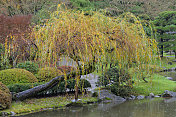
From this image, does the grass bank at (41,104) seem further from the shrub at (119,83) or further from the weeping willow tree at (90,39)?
the weeping willow tree at (90,39)

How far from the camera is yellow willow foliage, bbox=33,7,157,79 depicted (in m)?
6.02

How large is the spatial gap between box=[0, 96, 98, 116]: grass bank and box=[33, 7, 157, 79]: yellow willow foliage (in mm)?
1638

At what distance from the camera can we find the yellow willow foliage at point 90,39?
602 cm

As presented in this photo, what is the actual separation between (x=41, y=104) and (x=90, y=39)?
280 cm

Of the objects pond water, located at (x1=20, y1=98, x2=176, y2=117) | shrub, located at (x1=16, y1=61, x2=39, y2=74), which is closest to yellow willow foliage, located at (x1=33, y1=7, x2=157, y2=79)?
pond water, located at (x1=20, y1=98, x2=176, y2=117)

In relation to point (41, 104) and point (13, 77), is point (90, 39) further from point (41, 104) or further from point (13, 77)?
point (13, 77)

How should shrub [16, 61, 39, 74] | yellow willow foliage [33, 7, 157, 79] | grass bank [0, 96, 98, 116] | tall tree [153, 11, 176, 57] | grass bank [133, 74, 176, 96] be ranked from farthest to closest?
1. tall tree [153, 11, 176, 57]
2. shrub [16, 61, 39, 74]
3. grass bank [133, 74, 176, 96]
4. grass bank [0, 96, 98, 116]
5. yellow willow foliage [33, 7, 157, 79]

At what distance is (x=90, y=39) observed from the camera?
6238 mm

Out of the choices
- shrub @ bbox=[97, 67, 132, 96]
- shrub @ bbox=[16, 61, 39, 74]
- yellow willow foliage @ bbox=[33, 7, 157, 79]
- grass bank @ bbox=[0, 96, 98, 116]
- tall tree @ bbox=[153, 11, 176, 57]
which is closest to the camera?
yellow willow foliage @ bbox=[33, 7, 157, 79]

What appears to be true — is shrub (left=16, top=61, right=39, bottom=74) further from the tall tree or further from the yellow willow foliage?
the tall tree

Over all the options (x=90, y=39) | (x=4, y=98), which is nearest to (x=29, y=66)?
(x=4, y=98)

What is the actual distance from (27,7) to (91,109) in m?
15.1

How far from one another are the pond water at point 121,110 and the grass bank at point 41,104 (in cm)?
32

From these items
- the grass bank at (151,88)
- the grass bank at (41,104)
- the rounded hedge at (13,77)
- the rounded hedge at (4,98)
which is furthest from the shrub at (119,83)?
the rounded hedge at (4,98)
